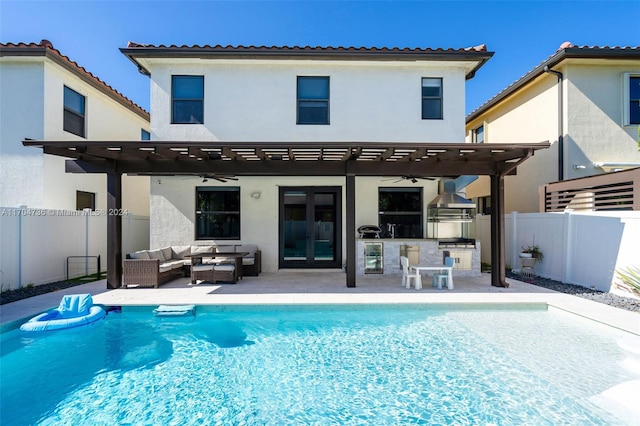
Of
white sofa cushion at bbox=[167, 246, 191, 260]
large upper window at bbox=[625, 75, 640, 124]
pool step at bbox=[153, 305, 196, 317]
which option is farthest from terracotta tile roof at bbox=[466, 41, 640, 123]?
white sofa cushion at bbox=[167, 246, 191, 260]

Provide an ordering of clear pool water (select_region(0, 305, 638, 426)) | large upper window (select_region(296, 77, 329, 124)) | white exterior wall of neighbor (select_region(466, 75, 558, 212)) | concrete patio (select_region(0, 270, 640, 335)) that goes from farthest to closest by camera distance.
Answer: white exterior wall of neighbor (select_region(466, 75, 558, 212))
large upper window (select_region(296, 77, 329, 124))
concrete patio (select_region(0, 270, 640, 335))
clear pool water (select_region(0, 305, 638, 426))

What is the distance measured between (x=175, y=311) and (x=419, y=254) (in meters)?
7.88

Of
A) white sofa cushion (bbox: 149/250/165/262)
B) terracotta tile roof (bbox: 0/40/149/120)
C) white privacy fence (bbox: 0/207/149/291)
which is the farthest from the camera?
terracotta tile roof (bbox: 0/40/149/120)

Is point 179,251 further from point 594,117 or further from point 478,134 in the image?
point 478,134

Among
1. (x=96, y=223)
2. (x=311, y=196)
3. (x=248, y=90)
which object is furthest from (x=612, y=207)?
(x=96, y=223)

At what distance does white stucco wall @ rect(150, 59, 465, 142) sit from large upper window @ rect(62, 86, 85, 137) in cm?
357

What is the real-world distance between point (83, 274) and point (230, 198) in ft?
18.0

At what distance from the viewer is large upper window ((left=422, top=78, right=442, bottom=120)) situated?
11.6 m

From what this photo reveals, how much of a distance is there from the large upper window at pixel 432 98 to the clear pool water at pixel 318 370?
24.2ft

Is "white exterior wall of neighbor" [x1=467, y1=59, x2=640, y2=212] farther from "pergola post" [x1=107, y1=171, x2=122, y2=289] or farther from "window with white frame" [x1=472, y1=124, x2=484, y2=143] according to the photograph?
"pergola post" [x1=107, y1=171, x2=122, y2=289]

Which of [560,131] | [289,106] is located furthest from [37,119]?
[560,131]

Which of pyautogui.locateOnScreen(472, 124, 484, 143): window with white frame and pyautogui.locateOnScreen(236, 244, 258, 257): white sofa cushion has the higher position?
pyautogui.locateOnScreen(472, 124, 484, 143): window with white frame

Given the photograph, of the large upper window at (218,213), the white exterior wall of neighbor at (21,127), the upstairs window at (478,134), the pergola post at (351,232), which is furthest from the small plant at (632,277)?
the white exterior wall of neighbor at (21,127)

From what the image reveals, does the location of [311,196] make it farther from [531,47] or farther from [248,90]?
[531,47]
